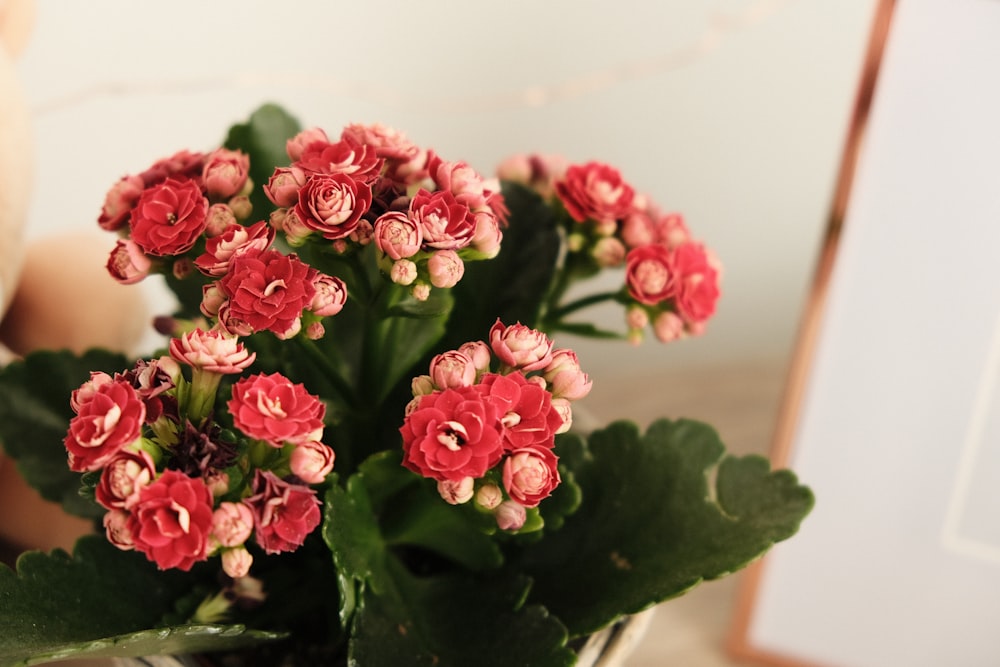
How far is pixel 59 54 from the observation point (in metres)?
0.64

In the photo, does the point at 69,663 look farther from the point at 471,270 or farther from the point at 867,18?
the point at 867,18

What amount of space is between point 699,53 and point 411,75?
0.78ft

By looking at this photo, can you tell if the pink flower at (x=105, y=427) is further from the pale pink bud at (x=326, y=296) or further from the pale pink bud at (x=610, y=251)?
the pale pink bud at (x=610, y=251)

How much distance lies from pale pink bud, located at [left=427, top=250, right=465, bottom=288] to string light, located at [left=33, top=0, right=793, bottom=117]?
1.48ft

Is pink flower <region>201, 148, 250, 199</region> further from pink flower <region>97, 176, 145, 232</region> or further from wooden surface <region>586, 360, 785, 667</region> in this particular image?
wooden surface <region>586, 360, 785, 667</region>

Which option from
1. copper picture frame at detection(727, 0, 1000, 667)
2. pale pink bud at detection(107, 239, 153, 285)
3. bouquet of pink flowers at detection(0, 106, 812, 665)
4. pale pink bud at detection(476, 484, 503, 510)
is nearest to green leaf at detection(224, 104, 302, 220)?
bouquet of pink flowers at detection(0, 106, 812, 665)

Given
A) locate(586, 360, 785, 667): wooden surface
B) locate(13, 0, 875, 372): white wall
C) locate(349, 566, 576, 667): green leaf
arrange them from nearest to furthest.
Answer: locate(349, 566, 576, 667): green leaf → locate(13, 0, 875, 372): white wall → locate(586, 360, 785, 667): wooden surface

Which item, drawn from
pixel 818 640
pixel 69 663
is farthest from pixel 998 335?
pixel 69 663

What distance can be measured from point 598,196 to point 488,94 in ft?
1.18

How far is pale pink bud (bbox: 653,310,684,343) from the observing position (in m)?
0.43

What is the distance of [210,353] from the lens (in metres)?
0.30

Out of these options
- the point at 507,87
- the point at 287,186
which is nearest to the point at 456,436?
the point at 287,186

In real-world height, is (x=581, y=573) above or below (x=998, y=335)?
below

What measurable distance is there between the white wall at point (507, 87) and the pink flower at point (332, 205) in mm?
422
